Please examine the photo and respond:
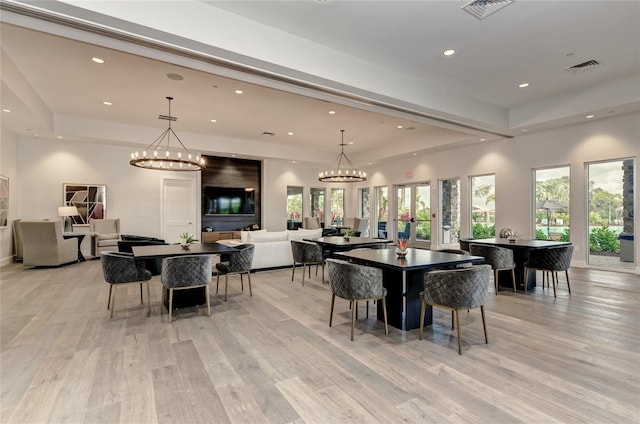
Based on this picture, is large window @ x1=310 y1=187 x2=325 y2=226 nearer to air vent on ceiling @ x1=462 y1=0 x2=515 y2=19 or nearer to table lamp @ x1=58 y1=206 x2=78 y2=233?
table lamp @ x1=58 y1=206 x2=78 y2=233

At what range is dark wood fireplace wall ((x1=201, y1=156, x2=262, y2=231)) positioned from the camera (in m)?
10.6

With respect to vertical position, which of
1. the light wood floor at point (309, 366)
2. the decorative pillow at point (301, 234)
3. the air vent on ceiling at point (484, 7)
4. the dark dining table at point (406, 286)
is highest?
the air vent on ceiling at point (484, 7)

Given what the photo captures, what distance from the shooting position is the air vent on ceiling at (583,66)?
5035 mm

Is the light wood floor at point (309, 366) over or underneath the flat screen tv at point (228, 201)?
underneath

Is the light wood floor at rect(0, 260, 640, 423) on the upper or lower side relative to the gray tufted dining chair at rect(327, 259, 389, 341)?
lower

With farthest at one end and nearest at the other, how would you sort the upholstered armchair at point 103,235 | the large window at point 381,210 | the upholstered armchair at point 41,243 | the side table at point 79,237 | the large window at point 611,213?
the large window at point 381,210, the upholstered armchair at point 103,235, the side table at point 79,237, the upholstered armchair at point 41,243, the large window at point 611,213

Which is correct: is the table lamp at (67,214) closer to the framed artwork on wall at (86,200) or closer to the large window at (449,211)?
the framed artwork on wall at (86,200)

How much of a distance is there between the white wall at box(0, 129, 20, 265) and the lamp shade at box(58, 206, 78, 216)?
92cm

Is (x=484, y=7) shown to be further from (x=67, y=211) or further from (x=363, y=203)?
(x=67, y=211)

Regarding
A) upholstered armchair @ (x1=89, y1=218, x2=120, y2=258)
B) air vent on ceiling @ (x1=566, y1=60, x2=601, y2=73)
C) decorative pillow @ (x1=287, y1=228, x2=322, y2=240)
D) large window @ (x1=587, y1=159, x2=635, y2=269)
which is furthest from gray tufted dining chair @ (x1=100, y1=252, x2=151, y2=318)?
large window @ (x1=587, y1=159, x2=635, y2=269)

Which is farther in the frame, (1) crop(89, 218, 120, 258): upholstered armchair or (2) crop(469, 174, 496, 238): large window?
(2) crop(469, 174, 496, 238): large window

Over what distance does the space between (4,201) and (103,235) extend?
81.3 inches

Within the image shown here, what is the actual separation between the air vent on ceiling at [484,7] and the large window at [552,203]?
17.7 feet

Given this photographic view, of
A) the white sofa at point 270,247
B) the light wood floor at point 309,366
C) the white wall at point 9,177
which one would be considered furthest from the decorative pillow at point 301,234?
the white wall at point 9,177
